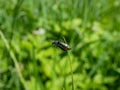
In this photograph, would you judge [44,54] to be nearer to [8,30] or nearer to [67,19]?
[8,30]

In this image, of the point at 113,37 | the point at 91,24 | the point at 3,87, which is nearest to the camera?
the point at 3,87

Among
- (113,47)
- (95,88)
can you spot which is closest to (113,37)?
(113,47)

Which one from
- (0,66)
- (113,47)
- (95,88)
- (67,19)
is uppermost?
(67,19)

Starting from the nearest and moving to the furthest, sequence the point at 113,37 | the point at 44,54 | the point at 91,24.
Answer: the point at 44,54, the point at 113,37, the point at 91,24

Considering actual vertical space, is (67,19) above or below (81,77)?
above

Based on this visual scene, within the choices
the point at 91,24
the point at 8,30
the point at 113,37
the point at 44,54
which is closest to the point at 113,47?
the point at 113,37

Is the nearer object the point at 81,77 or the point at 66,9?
the point at 81,77

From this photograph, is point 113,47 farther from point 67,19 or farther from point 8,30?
point 8,30
